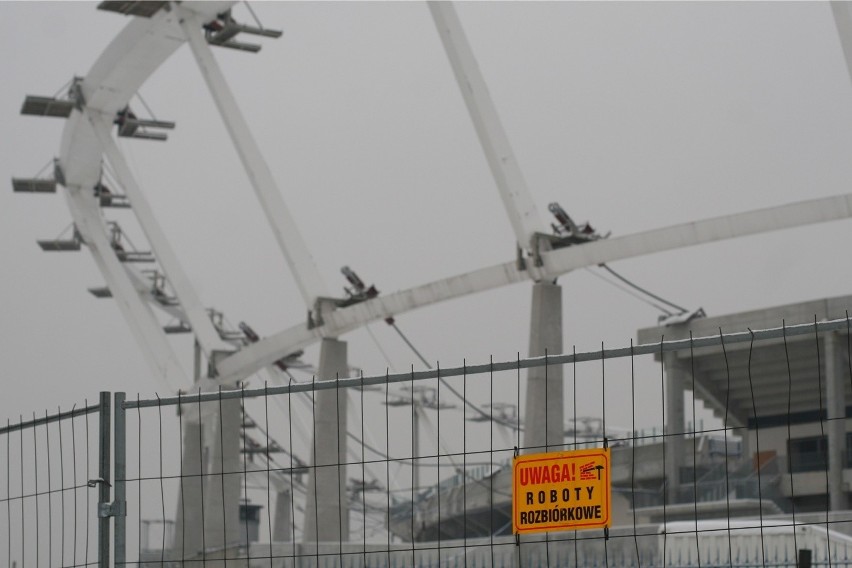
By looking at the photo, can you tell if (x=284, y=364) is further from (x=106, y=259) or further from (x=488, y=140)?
(x=488, y=140)

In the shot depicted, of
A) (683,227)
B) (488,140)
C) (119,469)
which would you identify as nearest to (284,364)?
(488,140)

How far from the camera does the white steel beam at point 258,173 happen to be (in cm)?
4093

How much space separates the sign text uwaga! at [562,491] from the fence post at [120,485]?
299cm

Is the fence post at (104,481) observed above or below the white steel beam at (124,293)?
below

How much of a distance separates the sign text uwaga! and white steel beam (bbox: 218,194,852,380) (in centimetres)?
2220

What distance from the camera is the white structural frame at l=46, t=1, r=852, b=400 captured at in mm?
31219

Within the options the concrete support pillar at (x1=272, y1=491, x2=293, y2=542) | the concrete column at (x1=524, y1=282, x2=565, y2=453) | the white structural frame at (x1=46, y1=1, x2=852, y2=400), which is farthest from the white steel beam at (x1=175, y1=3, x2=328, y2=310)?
the concrete support pillar at (x1=272, y1=491, x2=293, y2=542)

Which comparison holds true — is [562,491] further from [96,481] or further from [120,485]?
[96,481]

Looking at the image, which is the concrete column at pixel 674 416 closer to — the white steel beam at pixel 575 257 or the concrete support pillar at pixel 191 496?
the white steel beam at pixel 575 257

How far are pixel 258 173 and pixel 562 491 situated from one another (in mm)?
34422

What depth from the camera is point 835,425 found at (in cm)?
4244

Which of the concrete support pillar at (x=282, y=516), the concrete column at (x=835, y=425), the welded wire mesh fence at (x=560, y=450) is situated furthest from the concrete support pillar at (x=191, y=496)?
the concrete column at (x=835, y=425)

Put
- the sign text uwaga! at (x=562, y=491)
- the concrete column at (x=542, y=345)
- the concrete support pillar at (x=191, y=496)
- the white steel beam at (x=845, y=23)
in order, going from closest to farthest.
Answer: the sign text uwaga! at (x=562, y=491) < the white steel beam at (x=845, y=23) < the concrete column at (x=542, y=345) < the concrete support pillar at (x=191, y=496)

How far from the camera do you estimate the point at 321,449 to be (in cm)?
3956
